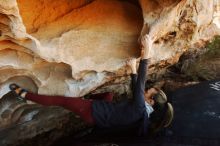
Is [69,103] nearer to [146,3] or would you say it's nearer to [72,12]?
[72,12]

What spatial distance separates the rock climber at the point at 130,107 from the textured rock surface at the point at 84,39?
0.35 feet

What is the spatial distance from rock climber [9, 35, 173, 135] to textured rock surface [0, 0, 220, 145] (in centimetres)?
11

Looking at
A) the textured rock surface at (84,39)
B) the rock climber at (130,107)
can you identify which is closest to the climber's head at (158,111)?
the rock climber at (130,107)

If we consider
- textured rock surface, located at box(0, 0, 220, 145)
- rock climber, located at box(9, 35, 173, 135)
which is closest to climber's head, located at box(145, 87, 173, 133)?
rock climber, located at box(9, 35, 173, 135)

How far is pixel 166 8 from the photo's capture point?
10.7ft

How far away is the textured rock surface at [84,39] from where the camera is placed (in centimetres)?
315

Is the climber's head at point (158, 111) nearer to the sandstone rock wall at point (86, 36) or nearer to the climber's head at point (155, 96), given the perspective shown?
the climber's head at point (155, 96)

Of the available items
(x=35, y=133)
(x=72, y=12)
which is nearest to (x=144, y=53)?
(x=72, y=12)

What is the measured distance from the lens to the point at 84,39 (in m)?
3.38

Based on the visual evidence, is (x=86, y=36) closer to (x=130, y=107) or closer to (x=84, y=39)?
(x=84, y=39)

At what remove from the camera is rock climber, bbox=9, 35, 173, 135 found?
10.7 feet

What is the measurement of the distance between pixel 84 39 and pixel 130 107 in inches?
26.8

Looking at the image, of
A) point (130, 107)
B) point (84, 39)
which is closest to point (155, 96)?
point (130, 107)

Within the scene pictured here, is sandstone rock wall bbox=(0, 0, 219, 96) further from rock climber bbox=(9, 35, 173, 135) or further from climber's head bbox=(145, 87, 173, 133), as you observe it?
climber's head bbox=(145, 87, 173, 133)
